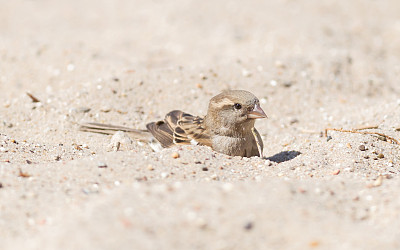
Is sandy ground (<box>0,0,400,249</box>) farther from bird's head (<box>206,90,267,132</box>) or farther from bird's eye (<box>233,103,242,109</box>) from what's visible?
bird's eye (<box>233,103,242,109</box>)

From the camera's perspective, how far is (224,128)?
624 cm

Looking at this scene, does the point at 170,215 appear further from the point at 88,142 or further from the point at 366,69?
the point at 366,69

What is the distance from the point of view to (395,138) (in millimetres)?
6383

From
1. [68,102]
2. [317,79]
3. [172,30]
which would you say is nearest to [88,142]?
[68,102]

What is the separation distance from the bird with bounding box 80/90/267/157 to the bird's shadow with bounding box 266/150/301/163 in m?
0.23

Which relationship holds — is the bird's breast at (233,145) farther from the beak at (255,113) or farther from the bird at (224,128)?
the beak at (255,113)

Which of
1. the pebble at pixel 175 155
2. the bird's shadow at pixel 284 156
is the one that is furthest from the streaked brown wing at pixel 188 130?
the pebble at pixel 175 155

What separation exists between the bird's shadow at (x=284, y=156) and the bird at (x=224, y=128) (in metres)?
0.23

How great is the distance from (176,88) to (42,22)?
7.18m

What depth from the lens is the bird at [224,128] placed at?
6.09 metres

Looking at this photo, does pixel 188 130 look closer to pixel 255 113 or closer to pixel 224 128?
pixel 224 128

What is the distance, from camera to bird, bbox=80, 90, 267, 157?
6.09 m

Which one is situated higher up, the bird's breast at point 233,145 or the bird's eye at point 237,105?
the bird's eye at point 237,105

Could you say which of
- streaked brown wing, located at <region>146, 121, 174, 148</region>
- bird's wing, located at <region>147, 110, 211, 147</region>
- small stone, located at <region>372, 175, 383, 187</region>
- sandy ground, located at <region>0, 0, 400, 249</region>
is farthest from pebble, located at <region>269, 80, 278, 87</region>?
small stone, located at <region>372, 175, 383, 187</region>
